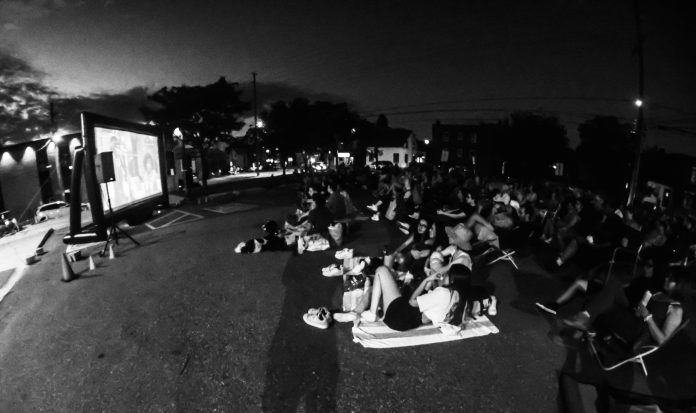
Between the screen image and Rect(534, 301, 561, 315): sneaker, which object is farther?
the screen image

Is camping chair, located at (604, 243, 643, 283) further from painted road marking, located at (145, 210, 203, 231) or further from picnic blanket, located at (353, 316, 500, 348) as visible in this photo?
painted road marking, located at (145, 210, 203, 231)

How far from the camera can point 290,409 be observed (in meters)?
3.40

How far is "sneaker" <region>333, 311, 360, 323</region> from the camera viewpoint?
4.96 metres

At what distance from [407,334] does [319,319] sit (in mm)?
1294

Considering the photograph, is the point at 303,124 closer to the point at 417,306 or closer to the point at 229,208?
the point at 229,208

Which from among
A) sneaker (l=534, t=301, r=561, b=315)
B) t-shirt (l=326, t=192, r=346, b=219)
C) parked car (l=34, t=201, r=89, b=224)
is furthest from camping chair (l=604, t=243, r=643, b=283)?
parked car (l=34, t=201, r=89, b=224)

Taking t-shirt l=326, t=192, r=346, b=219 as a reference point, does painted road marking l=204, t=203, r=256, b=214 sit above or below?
below

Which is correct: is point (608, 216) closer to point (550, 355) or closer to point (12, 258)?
point (550, 355)

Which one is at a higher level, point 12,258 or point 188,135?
point 188,135

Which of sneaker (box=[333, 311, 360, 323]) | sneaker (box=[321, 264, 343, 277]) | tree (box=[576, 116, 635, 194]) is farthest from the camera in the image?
tree (box=[576, 116, 635, 194])

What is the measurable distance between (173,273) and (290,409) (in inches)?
195

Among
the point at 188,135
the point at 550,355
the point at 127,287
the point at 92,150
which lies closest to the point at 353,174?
the point at 188,135

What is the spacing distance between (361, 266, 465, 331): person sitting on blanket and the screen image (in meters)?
8.17

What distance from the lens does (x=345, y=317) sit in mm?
4984
